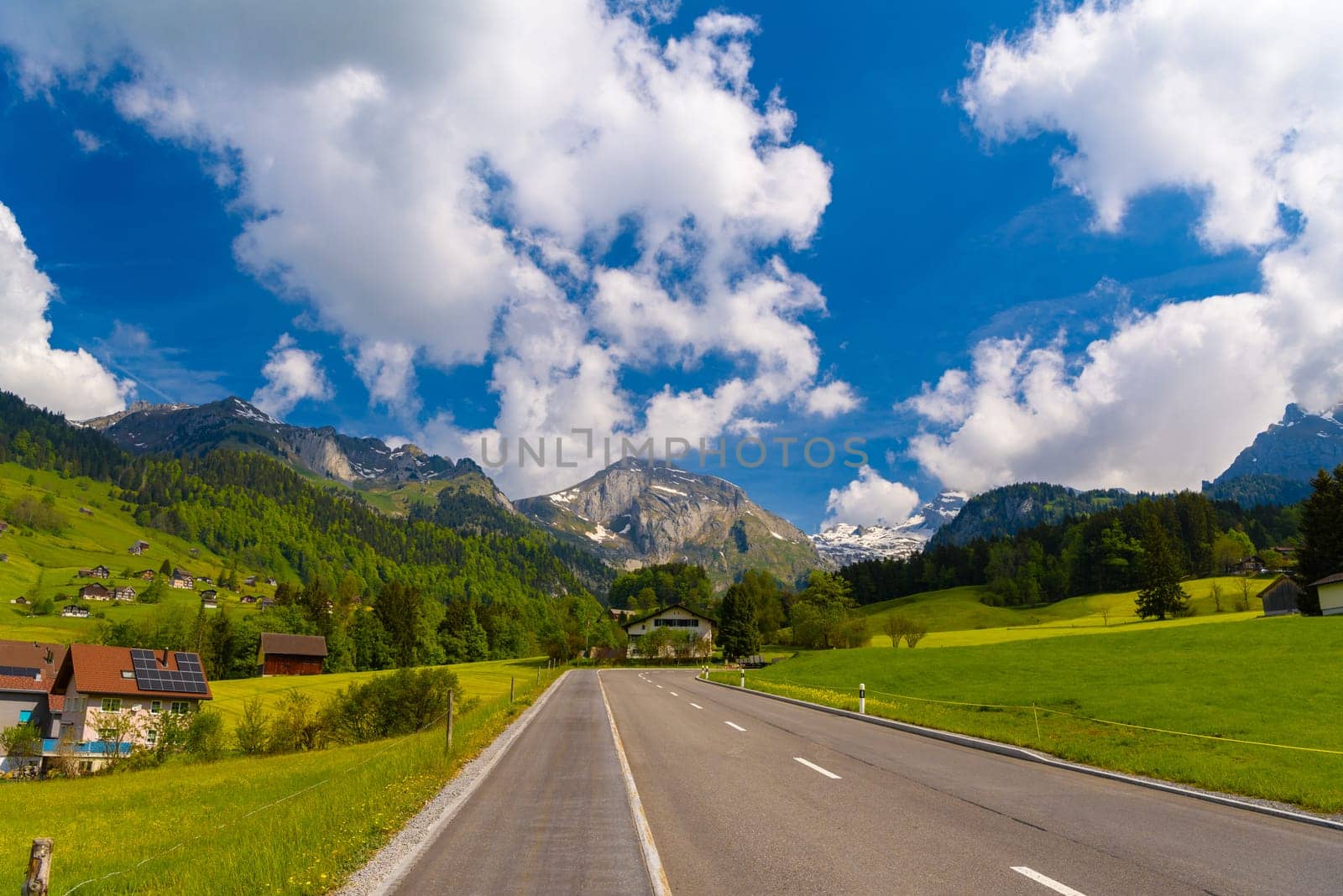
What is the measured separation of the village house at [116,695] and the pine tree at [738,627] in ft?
214

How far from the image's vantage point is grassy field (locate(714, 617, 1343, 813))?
569 inches

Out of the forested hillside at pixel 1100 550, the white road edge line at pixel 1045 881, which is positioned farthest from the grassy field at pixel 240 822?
the forested hillside at pixel 1100 550

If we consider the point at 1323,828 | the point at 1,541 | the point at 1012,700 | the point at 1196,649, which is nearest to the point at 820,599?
the point at 1196,649

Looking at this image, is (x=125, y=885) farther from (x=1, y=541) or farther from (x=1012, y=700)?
(x=1, y=541)

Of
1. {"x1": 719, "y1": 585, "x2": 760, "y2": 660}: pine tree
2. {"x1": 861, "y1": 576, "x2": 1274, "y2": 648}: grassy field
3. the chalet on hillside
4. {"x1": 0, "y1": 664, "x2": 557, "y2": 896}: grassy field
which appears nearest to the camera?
{"x1": 0, "y1": 664, "x2": 557, "y2": 896}: grassy field

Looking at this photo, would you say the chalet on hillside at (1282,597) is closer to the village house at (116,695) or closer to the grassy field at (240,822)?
the grassy field at (240,822)

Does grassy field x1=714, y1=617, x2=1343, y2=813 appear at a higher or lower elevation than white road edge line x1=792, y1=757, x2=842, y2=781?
lower

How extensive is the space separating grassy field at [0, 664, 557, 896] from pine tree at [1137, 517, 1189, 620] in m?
94.1

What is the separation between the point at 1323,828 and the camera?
9555mm

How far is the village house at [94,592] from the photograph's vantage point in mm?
161750

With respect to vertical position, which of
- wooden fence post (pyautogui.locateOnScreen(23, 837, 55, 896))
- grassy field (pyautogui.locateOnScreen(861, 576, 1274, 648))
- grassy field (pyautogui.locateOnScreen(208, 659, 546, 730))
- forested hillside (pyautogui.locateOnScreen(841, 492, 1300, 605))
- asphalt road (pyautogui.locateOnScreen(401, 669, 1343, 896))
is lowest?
grassy field (pyautogui.locateOnScreen(208, 659, 546, 730))

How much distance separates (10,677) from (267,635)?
4569cm

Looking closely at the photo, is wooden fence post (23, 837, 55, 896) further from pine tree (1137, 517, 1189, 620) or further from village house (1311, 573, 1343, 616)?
pine tree (1137, 517, 1189, 620)

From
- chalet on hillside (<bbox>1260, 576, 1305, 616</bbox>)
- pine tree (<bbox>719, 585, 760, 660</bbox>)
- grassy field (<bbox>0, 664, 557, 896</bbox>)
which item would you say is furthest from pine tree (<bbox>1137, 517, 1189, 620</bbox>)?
grassy field (<bbox>0, 664, 557, 896</bbox>)
